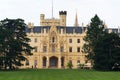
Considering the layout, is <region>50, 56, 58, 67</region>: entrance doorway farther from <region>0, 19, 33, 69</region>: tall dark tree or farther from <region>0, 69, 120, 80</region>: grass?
<region>0, 69, 120, 80</region>: grass

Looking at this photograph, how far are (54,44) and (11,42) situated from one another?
144 feet

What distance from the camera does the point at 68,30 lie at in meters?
136

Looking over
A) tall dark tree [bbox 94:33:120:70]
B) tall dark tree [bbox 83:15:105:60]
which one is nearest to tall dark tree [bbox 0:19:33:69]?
tall dark tree [bbox 94:33:120:70]

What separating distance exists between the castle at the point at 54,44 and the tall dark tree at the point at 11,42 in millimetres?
37438

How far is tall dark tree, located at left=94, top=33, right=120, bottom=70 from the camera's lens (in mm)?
86812

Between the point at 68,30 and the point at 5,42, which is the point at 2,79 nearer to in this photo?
the point at 5,42

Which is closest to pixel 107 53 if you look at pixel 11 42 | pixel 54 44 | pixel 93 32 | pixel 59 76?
pixel 93 32

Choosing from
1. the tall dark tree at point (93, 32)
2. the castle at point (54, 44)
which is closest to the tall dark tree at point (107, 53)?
the tall dark tree at point (93, 32)

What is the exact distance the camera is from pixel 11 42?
90.2 m

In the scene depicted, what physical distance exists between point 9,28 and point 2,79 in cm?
3942

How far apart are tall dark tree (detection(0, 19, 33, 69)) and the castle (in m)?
37.4

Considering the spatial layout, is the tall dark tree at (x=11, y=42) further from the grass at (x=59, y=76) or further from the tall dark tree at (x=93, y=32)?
the grass at (x=59, y=76)

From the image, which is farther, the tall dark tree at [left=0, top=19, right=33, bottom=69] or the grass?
the tall dark tree at [left=0, top=19, right=33, bottom=69]

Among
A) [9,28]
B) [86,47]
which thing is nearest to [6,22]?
[9,28]
